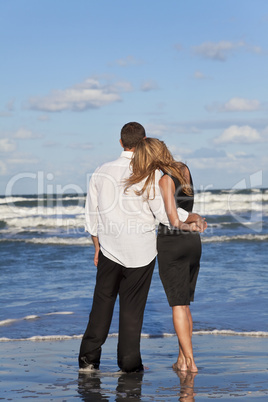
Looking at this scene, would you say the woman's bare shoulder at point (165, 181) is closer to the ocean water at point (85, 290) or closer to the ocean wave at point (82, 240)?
the ocean water at point (85, 290)

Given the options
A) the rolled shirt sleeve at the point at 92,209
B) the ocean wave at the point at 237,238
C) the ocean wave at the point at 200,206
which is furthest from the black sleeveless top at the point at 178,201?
the ocean wave at the point at 200,206

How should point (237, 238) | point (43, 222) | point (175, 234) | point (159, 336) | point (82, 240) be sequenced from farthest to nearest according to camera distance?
1. point (43, 222)
2. point (82, 240)
3. point (237, 238)
4. point (159, 336)
5. point (175, 234)

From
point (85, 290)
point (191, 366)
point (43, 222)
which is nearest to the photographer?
point (191, 366)

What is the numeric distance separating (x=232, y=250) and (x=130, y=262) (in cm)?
997

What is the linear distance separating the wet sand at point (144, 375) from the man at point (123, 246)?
10.3 inches

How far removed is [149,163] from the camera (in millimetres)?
3707

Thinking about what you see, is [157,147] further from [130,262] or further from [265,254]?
[265,254]

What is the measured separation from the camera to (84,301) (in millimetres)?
7250

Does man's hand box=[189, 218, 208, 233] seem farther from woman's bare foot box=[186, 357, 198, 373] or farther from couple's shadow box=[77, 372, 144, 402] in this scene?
couple's shadow box=[77, 372, 144, 402]

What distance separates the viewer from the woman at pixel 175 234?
372 cm

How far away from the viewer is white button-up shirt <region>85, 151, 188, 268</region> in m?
3.75

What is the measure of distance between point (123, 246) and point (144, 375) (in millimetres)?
932

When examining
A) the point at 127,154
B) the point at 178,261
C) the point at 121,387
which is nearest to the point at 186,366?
the point at 121,387

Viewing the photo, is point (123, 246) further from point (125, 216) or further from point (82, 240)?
point (82, 240)
